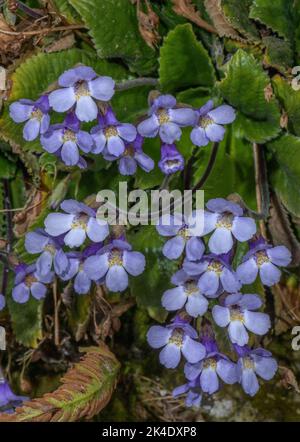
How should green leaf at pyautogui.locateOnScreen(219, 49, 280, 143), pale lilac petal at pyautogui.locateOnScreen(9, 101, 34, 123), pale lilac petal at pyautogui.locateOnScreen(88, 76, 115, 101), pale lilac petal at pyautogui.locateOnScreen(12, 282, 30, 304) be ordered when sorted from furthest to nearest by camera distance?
pale lilac petal at pyautogui.locateOnScreen(12, 282, 30, 304), green leaf at pyautogui.locateOnScreen(219, 49, 280, 143), pale lilac petal at pyautogui.locateOnScreen(9, 101, 34, 123), pale lilac petal at pyautogui.locateOnScreen(88, 76, 115, 101)

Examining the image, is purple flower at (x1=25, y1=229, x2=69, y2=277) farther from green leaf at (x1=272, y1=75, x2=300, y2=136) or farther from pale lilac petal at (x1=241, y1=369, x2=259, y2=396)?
green leaf at (x1=272, y1=75, x2=300, y2=136)

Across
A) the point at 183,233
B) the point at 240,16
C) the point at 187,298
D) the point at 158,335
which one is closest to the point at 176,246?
the point at 183,233

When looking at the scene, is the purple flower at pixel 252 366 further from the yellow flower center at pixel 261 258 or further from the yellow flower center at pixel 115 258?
the yellow flower center at pixel 115 258

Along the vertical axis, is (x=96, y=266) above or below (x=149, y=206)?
above

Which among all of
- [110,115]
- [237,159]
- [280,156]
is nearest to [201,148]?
[237,159]

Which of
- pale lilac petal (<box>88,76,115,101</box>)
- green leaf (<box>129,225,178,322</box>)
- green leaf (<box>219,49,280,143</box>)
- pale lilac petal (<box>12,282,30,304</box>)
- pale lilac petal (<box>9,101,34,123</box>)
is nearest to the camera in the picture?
pale lilac petal (<box>88,76,115,101</box>)

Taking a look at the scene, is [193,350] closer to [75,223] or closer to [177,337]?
[177,337]

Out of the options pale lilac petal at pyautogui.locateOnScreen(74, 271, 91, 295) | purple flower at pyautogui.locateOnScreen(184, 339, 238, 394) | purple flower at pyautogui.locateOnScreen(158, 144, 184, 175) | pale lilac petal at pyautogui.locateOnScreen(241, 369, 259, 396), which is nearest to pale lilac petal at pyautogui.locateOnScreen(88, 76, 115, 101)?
purple flower at pyautogui.locateOnScreen(158, 144, 184, 175)
